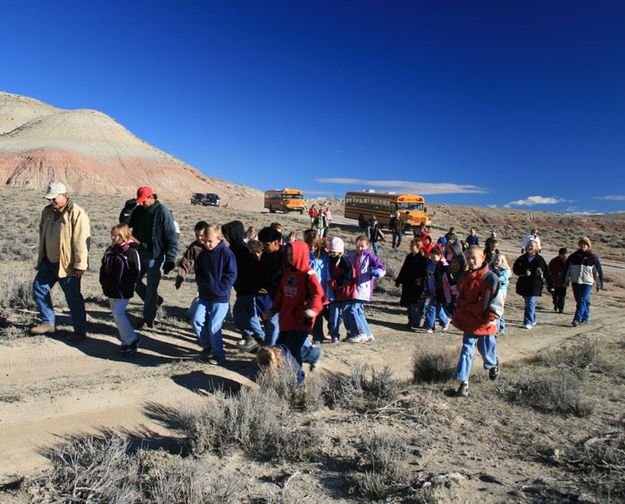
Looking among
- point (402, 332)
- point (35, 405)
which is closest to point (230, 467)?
point (35, 405)

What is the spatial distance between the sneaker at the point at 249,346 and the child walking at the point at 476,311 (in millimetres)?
2735

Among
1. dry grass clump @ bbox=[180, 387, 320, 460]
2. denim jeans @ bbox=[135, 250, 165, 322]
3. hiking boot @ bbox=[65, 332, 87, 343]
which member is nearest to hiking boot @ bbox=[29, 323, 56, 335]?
hiking boot @ bbox=[65, 332, 87, 343]

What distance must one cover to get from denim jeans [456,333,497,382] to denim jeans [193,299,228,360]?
2873 millimetres

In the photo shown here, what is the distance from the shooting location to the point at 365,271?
8031 millimetres

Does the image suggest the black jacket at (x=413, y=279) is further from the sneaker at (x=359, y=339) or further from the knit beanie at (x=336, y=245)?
the knit beanie at (x=336, y=245)

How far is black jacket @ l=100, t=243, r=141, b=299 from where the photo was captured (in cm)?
600

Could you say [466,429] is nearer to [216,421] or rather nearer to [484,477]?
[484,477]

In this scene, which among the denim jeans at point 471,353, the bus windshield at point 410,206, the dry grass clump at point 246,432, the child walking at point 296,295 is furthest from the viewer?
the bus windshield at point 410,206

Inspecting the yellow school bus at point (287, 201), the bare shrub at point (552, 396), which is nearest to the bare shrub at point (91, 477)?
the bare shrub at point (552, 396)

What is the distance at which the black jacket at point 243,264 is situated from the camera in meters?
6.77

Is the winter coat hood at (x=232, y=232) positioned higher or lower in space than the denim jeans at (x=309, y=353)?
higher

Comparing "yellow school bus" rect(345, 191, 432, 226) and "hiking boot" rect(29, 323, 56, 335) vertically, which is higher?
"yellow school bus" rect(345, 191, 432, 226)

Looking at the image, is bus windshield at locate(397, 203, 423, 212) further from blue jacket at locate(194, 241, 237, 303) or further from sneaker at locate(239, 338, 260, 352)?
blue jacket at locate(194, 241, 237, 303)

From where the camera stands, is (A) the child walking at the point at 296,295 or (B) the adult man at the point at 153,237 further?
(B) the adult man at the point at 153,237
